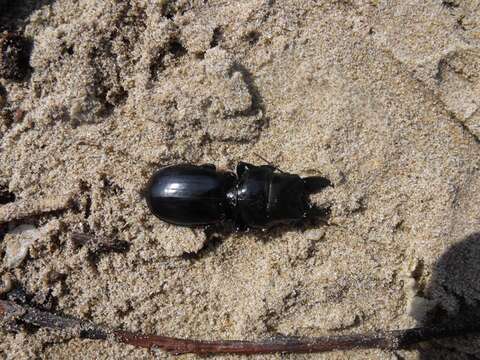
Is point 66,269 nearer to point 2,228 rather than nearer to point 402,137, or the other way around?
point 2,228

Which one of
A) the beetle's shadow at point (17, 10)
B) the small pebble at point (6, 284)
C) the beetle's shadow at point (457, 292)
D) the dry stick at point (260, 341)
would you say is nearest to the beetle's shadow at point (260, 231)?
the dry stick at point (260, 341)

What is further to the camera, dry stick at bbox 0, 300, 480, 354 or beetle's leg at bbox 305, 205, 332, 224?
beetle's leg at bbox 305, 205, 332, 224

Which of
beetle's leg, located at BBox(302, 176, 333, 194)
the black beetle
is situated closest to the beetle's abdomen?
the black beetle

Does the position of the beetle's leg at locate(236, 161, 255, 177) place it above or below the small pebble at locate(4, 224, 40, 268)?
above

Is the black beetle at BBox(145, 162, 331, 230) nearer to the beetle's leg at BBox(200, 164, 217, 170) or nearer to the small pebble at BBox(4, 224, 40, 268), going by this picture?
the beetle's leg at BBox(200, 164, 217, 170)

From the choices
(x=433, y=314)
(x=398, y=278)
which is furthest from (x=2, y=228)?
(x=433, y=314)

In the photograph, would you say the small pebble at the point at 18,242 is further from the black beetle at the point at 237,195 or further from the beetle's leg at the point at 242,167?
the beetle's leg at the point at 242,167

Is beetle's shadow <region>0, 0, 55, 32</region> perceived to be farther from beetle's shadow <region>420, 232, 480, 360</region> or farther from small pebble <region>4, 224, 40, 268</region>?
beetle's shadow <region>420, 232, 480, 360</region>

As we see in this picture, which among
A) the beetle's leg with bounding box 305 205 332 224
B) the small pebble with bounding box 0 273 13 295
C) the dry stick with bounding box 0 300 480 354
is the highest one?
the beetle's leg with bounding box 305 205 332 224
